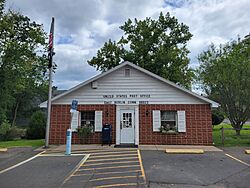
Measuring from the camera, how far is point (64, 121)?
1371 cm

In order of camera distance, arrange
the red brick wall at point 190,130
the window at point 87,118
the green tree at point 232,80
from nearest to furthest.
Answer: the red brick wall at point 190,130
the window at point 87,118
the green tree at point 232,80

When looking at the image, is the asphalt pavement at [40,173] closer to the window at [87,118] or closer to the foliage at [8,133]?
the window at [87,118]

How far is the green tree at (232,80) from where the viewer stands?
1666cm

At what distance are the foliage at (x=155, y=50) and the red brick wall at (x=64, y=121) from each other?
12311mm

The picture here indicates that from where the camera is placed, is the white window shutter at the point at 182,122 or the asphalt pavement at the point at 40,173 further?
the white window shutter at the point at 182,122

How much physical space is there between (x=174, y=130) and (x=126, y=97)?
3605 millimetres

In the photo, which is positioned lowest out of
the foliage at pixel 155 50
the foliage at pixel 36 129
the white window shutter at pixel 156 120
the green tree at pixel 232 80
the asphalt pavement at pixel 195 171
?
the asphalt pavement at pixel 195 171

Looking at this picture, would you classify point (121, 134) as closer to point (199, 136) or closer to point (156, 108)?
point (156, 108)

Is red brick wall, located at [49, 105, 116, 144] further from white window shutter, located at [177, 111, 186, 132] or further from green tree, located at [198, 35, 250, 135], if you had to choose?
green tree, located at [198, 35, 250, 135]

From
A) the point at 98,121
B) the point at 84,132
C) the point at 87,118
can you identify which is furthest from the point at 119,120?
the point at 84,132

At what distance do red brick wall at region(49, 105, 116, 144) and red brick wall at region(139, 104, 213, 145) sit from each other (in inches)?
78.4

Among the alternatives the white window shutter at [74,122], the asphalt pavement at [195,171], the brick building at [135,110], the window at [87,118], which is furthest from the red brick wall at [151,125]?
the asphalt pavement at [195,171]

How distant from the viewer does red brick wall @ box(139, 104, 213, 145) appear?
13.3 metres

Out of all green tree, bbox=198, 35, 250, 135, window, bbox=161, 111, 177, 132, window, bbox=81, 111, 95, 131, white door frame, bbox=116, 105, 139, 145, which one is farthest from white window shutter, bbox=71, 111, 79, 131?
green tree, bbox=198, 35, 250, 135
